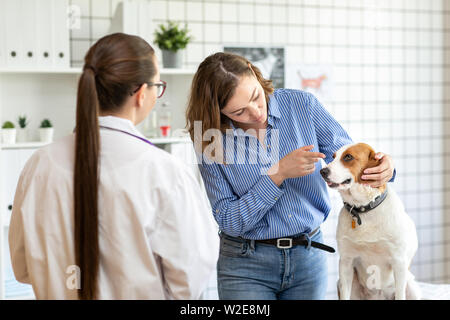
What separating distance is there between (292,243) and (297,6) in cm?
212

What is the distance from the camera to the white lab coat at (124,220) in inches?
37.9

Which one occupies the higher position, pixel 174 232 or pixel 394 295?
pixel 174 232

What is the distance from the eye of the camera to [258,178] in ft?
4.82

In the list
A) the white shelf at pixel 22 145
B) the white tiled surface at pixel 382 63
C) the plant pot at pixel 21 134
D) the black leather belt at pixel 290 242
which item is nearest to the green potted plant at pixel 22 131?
the plant pot at pixel 21 134

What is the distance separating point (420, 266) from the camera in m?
3.52

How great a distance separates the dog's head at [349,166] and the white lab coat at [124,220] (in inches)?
15.6

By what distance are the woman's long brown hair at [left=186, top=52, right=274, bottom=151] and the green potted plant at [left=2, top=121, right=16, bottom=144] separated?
4.63 ft

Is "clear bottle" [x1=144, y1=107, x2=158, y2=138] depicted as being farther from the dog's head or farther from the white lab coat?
the white lab coat

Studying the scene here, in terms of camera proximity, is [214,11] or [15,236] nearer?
[15,236]

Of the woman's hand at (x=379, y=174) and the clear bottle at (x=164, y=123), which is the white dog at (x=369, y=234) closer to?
the woman's hand at (x=379, y=174)

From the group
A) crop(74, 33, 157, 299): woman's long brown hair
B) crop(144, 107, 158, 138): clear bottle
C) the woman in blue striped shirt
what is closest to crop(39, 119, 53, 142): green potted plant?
crop(144, 107, 158, 138): clear bottle

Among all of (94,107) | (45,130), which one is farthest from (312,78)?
(94,107)

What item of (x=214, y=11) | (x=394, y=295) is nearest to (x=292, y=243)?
(x=394, y=295)
